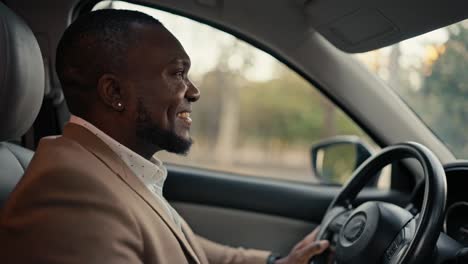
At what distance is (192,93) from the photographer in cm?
182

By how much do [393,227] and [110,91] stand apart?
904 millimetres

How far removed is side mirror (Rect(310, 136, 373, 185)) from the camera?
2.72m

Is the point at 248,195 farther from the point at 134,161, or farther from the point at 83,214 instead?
the point at 83,214

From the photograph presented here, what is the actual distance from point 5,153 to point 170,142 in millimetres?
544

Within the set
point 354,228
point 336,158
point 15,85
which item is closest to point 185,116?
point 15,85

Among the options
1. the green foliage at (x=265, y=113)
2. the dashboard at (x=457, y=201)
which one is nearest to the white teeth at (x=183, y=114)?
the dashboard at (x=457, y=201)

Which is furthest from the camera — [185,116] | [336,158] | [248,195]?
[336,158]

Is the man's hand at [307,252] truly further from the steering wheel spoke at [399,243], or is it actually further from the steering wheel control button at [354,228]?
the steering wheel spoke at [399,243]

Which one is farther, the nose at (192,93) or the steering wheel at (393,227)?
the nose at (192,93)

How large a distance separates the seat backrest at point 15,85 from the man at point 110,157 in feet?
0.32

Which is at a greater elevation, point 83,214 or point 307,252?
point 83,214

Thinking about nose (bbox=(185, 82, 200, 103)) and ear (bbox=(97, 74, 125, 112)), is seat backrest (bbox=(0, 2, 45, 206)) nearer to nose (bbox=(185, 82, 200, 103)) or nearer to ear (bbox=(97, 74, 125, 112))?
ear (bbox=(97, 74, 125, 112))

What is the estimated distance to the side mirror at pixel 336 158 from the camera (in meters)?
2.72

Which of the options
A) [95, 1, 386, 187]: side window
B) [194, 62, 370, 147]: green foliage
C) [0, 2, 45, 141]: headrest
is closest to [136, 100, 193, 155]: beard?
[0, 2, 45, 141]: headrest
